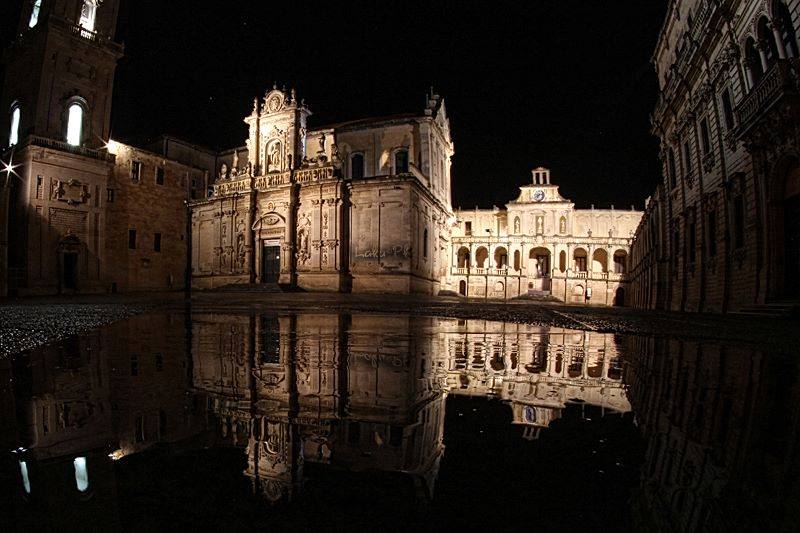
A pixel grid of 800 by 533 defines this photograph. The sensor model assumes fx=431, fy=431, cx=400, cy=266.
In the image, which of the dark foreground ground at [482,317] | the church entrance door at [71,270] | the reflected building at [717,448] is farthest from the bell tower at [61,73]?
the reflected building at [717,448]

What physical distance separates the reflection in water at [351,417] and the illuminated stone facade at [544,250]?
44.5 m

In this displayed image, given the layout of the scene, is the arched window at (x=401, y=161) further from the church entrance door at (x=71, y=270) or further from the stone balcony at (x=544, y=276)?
the church entrance door at (x=71, y=270)

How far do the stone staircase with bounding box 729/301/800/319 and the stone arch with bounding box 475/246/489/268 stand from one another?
4192 cm

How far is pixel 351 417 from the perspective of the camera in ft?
4.96

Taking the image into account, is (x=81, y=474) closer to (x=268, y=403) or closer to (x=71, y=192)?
(x=268, y=403)

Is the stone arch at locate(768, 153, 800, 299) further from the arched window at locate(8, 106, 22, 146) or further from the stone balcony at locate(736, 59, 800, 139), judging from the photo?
the arched window at locate(8, 106, 22, 146)

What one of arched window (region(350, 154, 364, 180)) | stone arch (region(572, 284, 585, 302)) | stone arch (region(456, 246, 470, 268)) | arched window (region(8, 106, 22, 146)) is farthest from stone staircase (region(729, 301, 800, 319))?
stone arch (region(456, 246, 470, 268))

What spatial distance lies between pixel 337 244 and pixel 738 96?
64.5ft

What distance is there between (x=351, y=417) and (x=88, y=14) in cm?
4025

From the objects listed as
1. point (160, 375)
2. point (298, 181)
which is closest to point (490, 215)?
point (298, 181)

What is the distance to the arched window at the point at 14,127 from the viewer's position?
29.1 m

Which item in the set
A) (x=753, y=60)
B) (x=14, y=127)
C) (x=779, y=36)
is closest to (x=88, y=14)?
(x=14, y=127)

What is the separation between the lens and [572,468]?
3.53 feet

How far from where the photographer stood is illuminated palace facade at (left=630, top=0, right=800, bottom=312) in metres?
10.3
